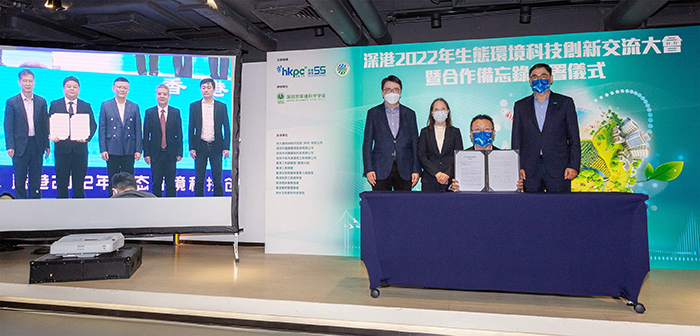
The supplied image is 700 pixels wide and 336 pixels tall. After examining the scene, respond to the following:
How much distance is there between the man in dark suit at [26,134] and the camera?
12.7ft

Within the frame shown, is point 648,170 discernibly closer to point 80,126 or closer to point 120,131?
point 120,131

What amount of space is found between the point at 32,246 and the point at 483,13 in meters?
6.32

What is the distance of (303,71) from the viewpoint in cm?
464

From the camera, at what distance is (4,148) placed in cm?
388

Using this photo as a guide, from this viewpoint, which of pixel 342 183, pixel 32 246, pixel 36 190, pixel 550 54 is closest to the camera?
pixel 36 190

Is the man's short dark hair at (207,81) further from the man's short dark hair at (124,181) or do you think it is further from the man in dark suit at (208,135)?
the man's short dark hair at (124,181)

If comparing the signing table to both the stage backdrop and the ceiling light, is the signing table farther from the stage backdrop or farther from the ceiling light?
the ceiling light

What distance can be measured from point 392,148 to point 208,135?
6.10ft

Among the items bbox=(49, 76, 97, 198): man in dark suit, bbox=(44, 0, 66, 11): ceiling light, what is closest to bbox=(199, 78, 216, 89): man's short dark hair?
bbox=(49, 76, 97, 198): man in dark suit

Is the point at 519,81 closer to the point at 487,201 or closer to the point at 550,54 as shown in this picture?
the point at 550,54

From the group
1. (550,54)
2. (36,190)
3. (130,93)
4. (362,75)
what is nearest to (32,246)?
(36,190)

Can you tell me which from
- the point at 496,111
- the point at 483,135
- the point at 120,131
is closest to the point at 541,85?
the point at 496,111

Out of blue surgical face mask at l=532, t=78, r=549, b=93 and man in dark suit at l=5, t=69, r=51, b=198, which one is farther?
man in dark suit at l=5, t=69, r=51, b=198

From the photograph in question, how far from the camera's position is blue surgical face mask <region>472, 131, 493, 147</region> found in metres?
3.22
